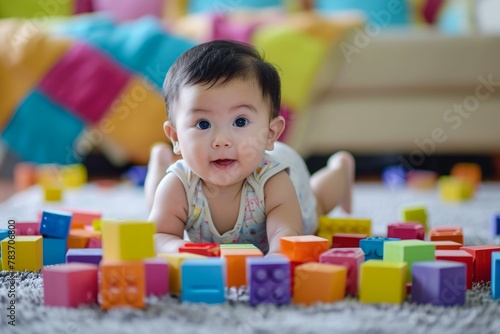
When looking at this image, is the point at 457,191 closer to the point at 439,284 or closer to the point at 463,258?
Answer: the point at 463,258

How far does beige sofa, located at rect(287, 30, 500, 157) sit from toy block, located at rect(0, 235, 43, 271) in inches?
56.1

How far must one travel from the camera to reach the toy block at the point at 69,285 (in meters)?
0.77

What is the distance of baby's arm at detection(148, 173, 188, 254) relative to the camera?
1055 mm

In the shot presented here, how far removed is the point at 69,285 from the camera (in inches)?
30.3

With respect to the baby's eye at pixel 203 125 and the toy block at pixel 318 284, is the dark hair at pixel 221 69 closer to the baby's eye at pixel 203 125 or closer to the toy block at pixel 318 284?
the baby's eye at pixel 203 125

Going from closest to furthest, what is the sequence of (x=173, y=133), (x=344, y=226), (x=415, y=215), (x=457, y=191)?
(x=173, y=133), (x=344, y=226), (x=415, y=215), (x=457, y=191)

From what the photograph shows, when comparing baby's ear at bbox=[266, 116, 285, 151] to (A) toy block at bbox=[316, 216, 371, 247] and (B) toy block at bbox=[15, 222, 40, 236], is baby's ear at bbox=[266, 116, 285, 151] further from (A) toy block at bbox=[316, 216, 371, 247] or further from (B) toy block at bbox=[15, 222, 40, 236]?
(B) toy block at bbox=[15, 222, 40, 236]

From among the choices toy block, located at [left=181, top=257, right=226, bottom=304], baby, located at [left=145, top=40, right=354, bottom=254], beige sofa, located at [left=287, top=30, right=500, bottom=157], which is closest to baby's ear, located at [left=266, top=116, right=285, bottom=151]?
baby, located at [left=145, top=40, right=354, bottom=254]

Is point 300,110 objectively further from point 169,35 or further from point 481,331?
point 481,331

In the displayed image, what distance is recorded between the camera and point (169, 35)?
2316 millimetres

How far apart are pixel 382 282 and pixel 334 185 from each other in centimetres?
66

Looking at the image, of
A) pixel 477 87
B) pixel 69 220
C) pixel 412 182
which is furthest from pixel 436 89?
pixel 69 220

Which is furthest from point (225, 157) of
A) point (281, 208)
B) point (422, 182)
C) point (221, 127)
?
point (422, 182)

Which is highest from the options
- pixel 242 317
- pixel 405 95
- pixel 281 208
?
pixel 405 95
